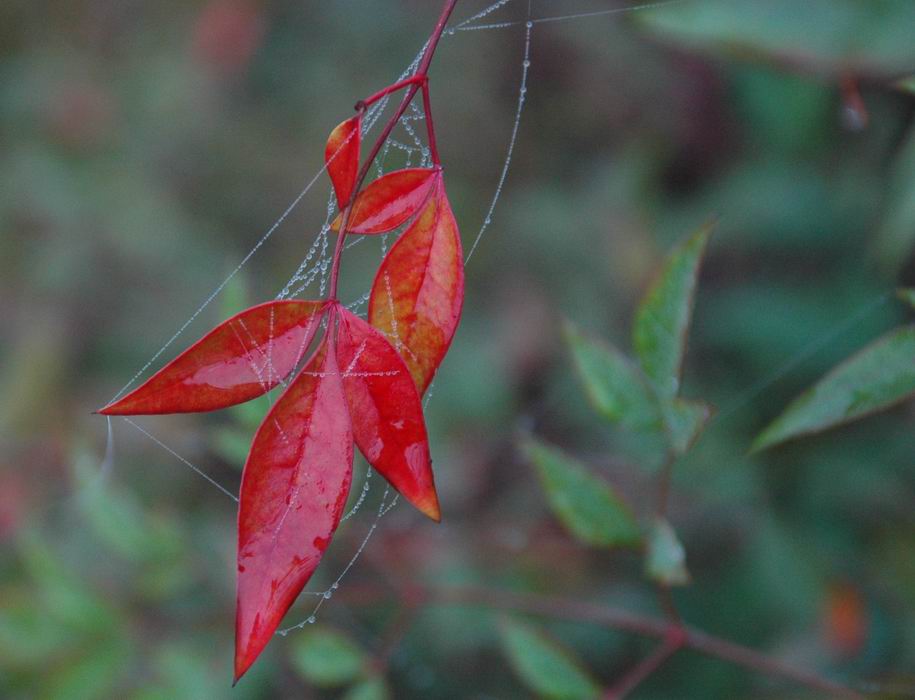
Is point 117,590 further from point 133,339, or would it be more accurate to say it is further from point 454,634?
point 133,339

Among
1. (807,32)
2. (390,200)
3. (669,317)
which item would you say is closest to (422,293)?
(390,200)

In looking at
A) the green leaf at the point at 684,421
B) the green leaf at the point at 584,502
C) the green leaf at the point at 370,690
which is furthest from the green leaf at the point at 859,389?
the green leaf at the point at 370,690

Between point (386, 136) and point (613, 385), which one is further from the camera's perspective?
point (613, 385)

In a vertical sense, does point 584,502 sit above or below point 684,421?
below

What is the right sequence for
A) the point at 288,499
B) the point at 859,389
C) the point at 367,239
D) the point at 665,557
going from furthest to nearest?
the point at 367,239 → the point at 665,557 → the point at 859,389 → the point at 288,499

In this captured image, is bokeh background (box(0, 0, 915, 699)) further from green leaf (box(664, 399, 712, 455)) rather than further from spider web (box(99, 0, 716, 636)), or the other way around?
green leaf (box(664, 399, 712, 455))

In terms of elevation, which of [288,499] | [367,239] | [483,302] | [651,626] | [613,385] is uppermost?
[288,499]

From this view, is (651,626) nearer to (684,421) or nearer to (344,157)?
(684,421)
